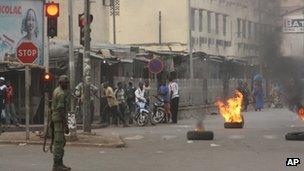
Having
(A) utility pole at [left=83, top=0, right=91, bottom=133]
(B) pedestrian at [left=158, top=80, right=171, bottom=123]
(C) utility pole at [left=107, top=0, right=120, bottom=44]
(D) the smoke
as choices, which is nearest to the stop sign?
(A) utility pole at [left=83, top=0, right=91, bottom=133]

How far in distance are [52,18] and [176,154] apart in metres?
5.37

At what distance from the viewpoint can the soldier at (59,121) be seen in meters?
11.6

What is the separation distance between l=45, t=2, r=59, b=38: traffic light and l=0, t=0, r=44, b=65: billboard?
851cm

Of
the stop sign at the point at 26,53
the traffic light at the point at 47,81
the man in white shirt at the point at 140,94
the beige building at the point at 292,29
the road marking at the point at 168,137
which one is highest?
the beige building at the point at 292,29

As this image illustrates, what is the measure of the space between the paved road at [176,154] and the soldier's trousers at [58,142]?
2.80 feet

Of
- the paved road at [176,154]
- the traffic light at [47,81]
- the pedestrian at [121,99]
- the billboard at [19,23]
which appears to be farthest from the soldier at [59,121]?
the billboard at [19,23]

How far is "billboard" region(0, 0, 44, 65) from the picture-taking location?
26047 millimetres

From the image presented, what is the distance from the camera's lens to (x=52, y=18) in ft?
57.3

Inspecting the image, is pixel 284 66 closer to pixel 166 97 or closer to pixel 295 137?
pixel 295 137

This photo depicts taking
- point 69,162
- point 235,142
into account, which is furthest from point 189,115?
point 69,162

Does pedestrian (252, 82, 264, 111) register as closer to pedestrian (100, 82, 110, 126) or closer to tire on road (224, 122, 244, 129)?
pedestrian (100, 82, 110, 126)

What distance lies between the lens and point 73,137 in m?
17.1

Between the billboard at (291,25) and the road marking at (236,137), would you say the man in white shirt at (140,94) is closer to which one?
the road marking at (236,137)

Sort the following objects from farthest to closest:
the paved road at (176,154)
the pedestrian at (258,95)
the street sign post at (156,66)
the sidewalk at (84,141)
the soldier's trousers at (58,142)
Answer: the pedestrian at (258,95) → the street sign post at (156,66) → the sidewalk at (84,141) → the paved road at (176,154) → the soldier's trousers at (58,142)
